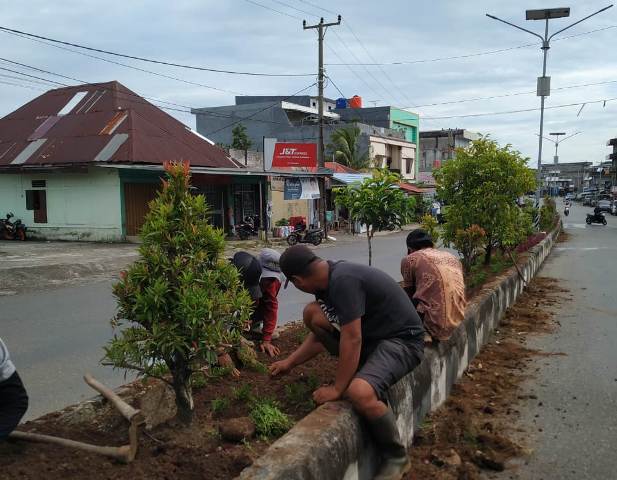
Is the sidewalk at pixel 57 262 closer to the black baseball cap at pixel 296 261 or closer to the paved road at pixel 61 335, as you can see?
the paved road at pixel 61 335

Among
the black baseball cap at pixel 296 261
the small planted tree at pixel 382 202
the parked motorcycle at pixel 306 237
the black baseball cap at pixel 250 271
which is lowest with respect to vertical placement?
the parked motorcycle at pixel 306 237

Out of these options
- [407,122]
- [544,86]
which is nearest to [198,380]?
[544,86]

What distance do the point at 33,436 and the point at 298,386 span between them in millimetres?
1667

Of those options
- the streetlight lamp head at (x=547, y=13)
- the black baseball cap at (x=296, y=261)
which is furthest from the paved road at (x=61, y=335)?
the streetlight lamp head at (x=547, y=13)

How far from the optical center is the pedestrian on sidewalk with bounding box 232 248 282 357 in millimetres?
4562

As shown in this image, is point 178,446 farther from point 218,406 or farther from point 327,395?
point 327,395

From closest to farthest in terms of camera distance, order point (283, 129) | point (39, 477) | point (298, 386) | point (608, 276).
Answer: point (39, 477) < point (298, 386) < point (608, 276) < point (283, 129)

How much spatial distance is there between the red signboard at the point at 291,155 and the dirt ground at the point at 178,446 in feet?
72.6

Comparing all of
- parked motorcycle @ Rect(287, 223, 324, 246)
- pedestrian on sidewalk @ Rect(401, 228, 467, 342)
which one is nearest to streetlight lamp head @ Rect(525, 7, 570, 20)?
parked motorcycle @ Rect(287, 223, 324, 246)

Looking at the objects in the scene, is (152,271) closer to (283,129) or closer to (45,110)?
(45,110)

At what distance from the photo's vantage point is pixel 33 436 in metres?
2.96

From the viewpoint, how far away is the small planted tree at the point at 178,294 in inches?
115

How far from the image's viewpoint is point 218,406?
11.6 feet

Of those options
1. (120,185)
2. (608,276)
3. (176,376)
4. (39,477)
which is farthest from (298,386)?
(120,185)
